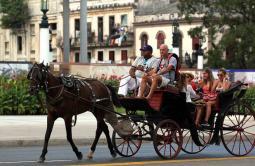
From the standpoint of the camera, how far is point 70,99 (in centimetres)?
1530

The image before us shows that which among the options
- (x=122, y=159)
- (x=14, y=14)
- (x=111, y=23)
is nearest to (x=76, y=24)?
(x=111, y=23)

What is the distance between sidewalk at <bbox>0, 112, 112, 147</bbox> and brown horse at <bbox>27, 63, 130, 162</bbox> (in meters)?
4.79

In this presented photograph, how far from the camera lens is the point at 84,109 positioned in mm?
15641

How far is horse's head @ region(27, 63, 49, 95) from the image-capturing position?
14836 mm

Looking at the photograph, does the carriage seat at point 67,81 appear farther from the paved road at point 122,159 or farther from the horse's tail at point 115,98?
the paved road at point 122,159

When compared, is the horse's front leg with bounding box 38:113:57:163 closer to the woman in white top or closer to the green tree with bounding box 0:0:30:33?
the woman in white top

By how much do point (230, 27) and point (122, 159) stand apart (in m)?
46.1

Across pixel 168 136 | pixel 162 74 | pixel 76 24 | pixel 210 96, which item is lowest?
→ pixel 168 136

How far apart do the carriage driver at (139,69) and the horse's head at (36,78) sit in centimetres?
209

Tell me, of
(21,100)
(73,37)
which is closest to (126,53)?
(73,37)

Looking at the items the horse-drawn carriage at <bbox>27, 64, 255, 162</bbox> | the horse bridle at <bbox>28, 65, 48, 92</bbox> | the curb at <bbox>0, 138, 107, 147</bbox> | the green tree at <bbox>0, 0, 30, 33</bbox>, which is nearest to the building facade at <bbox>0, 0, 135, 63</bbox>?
the green tree at <bbox>0, 0, 30, 33</bbox>

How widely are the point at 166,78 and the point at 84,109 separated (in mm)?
1875

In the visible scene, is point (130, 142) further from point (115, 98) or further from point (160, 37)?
point (160, 37)

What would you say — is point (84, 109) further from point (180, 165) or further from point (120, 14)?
point (120, 14)
